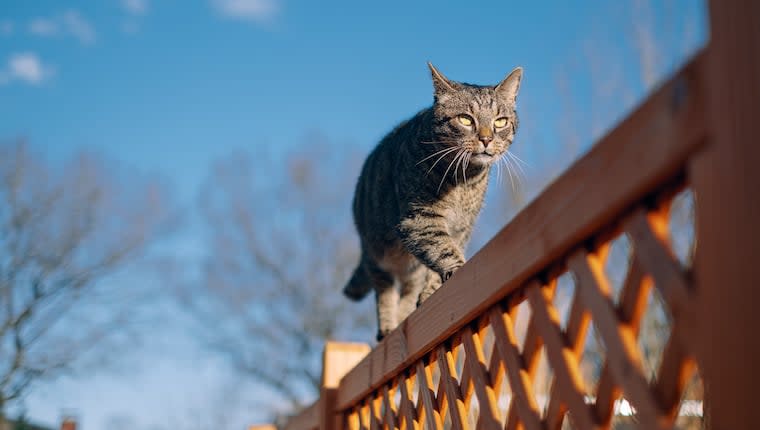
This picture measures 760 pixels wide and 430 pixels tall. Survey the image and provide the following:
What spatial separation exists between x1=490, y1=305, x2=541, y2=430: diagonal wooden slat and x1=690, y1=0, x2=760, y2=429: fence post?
38 cm

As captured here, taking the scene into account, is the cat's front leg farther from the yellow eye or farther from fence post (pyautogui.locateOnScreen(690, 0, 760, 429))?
fence post (pyautogui.locateOnScreen(690, 0, 760, 429))

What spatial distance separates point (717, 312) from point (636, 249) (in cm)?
14

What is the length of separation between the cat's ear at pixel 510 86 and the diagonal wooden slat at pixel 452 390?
1.46 m

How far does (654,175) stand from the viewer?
27.7 inches

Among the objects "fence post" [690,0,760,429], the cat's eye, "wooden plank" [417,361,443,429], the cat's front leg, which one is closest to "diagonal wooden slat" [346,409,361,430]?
the cat's front leg

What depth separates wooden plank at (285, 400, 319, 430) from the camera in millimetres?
2508

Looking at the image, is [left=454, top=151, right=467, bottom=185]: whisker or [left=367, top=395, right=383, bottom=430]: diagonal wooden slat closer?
[left=367, top=395, right=383, bottom=430]: diagonal wooden slat

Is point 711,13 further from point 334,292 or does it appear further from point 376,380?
point 334,292

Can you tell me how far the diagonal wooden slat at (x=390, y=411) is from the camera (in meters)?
1.69

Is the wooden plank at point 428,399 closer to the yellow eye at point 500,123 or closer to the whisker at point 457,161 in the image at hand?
the whisker at point 457,161

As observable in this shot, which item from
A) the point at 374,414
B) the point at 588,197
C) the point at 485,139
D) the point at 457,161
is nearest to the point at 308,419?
the point at 374,414

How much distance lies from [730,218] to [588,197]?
0.24 m

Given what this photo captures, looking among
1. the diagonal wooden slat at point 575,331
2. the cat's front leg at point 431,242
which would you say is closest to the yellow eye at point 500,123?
the cat's front leg at point 431,242

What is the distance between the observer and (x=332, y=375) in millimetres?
2369
